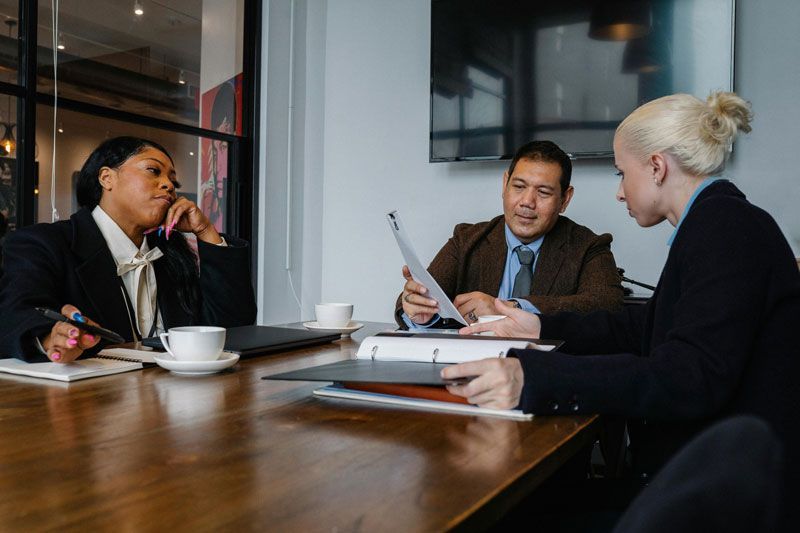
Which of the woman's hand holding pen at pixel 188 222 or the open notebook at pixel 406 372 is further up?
the woman's hand holding pen at pixel 188 222

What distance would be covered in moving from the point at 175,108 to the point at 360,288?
1301 millimetres

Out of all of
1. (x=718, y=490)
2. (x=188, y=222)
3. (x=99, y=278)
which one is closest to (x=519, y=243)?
(x=188, y=222)

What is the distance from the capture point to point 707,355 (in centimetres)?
91

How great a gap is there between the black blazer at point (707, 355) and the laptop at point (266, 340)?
0.62 meters

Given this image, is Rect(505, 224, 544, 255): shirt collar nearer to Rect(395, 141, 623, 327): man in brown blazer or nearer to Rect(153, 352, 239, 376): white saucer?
Rect(395, 141, 623, 327): man in brown blazer

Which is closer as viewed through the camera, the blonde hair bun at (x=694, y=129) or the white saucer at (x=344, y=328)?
the blonde hair bun at (x=694, y=129)

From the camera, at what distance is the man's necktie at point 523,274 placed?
7.22 ft

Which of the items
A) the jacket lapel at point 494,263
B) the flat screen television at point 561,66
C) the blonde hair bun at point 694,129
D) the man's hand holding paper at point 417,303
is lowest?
the man's hand holding paper at point 417,303

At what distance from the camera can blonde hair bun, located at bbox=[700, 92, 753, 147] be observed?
1.15 metres

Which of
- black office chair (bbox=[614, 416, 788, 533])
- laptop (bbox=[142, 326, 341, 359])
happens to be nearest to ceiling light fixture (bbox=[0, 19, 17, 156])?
laptop (bbox=[142, 326, 341, 359])

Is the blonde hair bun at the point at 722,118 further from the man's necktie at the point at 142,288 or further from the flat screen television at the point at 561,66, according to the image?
the flat screen television at the point at 561,66

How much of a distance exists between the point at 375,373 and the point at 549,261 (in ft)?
4.49

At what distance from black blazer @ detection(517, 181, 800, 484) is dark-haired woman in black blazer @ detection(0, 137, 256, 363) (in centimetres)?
108

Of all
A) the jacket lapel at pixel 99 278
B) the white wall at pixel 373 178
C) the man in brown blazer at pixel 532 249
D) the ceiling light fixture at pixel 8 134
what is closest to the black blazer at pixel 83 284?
the jacket lapel at pixel 99 278
